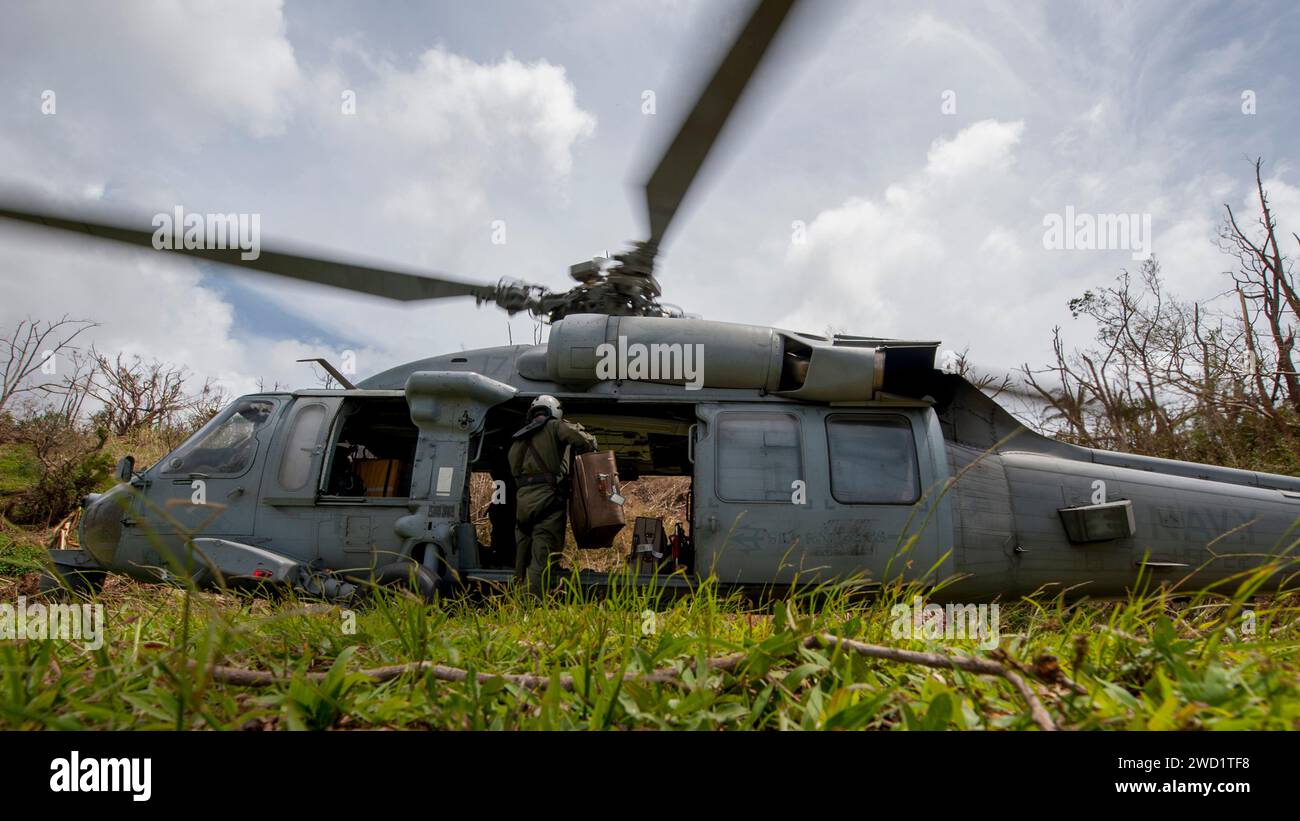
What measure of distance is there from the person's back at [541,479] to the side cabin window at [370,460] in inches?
45.7

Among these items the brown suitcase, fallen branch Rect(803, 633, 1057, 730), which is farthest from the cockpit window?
fallen branch Rect(803, 633, 1057, 730)

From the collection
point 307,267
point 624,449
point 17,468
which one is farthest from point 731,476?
point 17,468

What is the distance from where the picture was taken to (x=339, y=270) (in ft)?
13.4

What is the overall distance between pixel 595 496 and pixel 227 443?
3.10 m

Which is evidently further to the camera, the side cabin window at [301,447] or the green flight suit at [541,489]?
the side cabin window at [301,447]

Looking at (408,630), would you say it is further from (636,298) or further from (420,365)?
(420,365)

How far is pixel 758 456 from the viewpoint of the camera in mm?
4844

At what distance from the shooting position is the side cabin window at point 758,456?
4730 millimetres

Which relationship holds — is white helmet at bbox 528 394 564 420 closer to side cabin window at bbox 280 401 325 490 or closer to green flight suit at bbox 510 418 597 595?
green flight suit at bbox 510 418 597 595

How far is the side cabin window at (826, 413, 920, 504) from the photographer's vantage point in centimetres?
473

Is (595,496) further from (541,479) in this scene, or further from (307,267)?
(307,267)

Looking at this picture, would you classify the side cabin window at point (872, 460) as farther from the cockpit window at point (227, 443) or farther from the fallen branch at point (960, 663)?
the cockpit window at point (227, 443)

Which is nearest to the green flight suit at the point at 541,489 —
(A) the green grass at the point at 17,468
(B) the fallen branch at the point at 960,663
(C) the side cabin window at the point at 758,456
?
(C) the side cabin window at the point at 758,456
